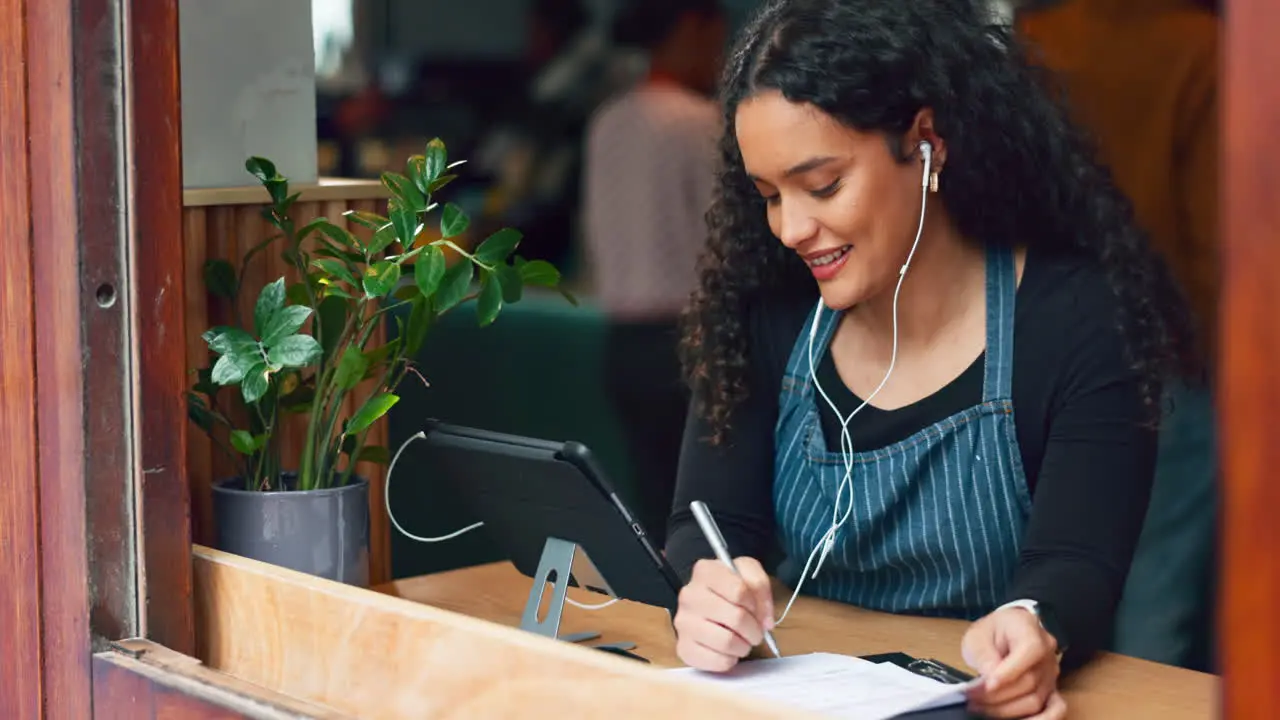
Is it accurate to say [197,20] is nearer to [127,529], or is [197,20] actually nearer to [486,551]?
[127,529]

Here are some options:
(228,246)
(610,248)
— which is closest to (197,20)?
(228,246)

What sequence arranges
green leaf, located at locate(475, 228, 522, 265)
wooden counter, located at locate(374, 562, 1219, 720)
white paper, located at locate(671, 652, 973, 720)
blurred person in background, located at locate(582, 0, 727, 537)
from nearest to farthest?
white paper, located at locate(671, 652, 973, 720)
wooden counter, located at locate(374, 562, 1219, 720)
green leaf, located at locate(475, 228, 522, 265)
blurred person in background, located at locate(582, 0, 727, 537)

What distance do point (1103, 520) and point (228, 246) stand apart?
0.97m

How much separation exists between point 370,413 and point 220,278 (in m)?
0.22

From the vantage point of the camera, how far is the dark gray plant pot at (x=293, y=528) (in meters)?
1.51

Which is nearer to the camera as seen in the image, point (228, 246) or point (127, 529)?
point (127, 529)

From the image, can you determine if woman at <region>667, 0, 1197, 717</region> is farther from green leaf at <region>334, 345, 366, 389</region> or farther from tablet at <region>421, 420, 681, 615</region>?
green leaf at <region>334, 345, 366, 389</region>

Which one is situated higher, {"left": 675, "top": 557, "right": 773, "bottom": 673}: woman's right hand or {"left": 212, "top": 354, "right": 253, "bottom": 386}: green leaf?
{"left": 212, "top": 354, "right": 253, "bottom": 386}: green leaf

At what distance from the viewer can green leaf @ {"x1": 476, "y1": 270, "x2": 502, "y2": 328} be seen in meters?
1.52

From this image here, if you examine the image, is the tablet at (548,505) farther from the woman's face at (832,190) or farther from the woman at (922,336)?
the woman's face at (832,190)

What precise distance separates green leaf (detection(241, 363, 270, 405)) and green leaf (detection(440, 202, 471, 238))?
8.8 inches

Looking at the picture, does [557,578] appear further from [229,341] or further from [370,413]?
[229,341]

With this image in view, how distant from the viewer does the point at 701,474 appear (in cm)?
178

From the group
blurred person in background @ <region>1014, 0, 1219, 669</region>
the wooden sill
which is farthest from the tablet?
blurred person in background @ <region>1014, 0, 1219, 669</region>
